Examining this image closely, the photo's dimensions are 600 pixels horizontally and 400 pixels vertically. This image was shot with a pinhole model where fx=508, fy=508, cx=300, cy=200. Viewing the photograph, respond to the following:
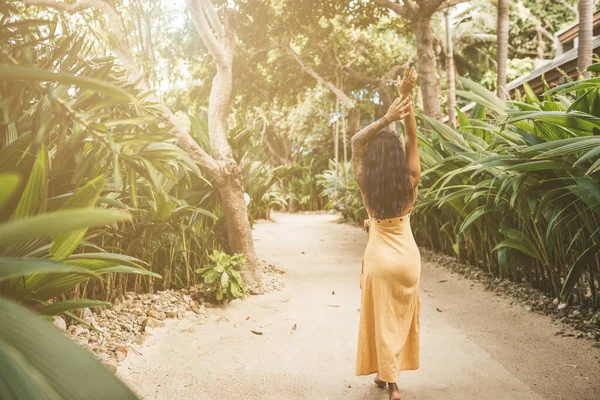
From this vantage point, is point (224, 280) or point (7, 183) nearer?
point (7, 183)

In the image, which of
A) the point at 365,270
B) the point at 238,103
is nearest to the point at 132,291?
the point at 365,270

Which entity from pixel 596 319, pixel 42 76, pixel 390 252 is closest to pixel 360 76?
pixel 596 319

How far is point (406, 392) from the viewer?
102 inches

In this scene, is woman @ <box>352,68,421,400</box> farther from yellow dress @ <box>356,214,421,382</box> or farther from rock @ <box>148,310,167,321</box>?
rock @ <box>148,310,167,321</box>

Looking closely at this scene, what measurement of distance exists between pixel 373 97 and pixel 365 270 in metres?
12.4

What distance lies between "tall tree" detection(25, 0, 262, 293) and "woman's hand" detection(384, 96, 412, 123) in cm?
227

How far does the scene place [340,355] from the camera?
3193 millimetres

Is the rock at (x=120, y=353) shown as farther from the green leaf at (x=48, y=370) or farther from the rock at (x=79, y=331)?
the green leaf at (x=48, y=370)

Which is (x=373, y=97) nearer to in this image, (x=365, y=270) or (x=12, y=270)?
(x=365, y=270)

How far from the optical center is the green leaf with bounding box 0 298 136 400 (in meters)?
0.60

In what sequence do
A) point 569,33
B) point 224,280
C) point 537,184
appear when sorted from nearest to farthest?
point 537,184 < point 224,280 < point 569,33

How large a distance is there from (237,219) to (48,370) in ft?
13.5

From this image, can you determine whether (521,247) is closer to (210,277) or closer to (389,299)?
(389,299)

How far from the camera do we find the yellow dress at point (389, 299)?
8.07 feet
